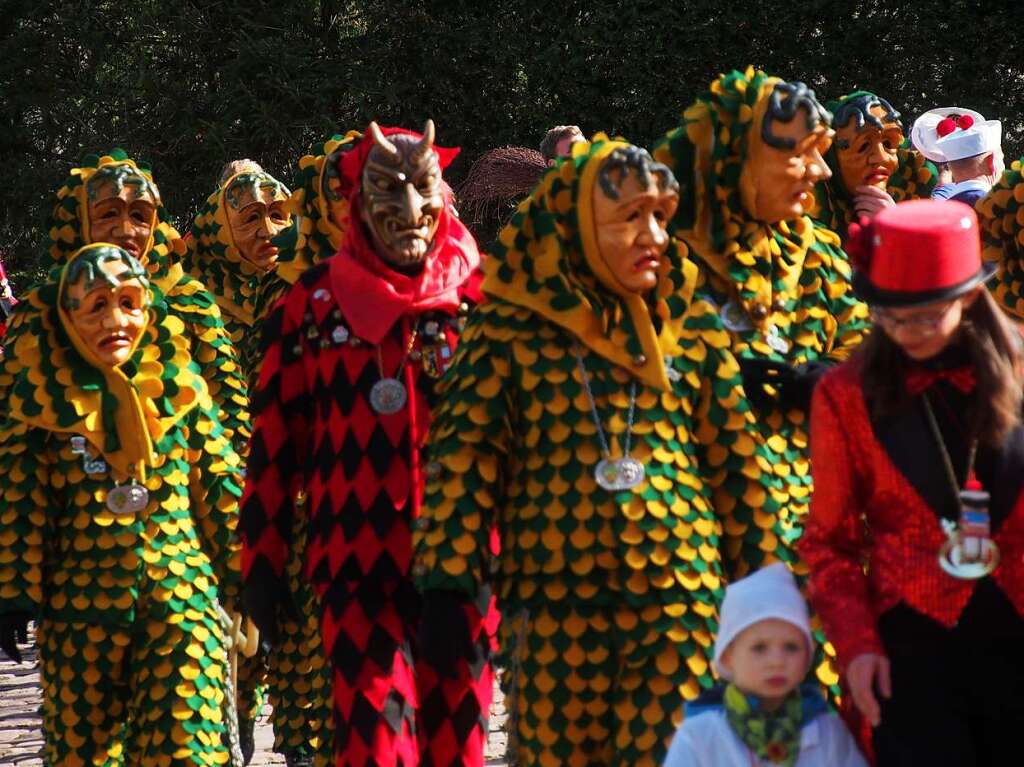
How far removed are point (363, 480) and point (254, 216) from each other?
4.00m

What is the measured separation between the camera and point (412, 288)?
21.6 feet

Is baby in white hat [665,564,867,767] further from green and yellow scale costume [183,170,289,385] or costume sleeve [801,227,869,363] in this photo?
green and yellow scale costume [183,170,289,385]

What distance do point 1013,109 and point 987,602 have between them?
13.4 metres

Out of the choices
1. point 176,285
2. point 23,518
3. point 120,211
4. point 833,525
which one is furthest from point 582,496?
point 120,211

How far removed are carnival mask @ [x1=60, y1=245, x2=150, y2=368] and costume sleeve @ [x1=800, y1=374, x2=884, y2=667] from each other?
3.03 m

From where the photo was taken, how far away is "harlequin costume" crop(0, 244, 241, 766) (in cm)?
695

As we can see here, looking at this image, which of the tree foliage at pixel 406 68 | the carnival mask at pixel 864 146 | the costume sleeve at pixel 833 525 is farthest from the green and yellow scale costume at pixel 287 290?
→ the tree foliage at pixel 406 68

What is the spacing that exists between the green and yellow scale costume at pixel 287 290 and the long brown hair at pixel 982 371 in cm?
383

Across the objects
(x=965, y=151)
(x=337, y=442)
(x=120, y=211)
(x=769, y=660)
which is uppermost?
(x=965, y=151)

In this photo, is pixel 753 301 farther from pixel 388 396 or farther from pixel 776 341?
pixel 388 396

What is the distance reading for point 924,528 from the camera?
462 cm

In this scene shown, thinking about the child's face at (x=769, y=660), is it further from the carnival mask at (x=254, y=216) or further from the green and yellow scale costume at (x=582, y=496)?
the carnival mask at (x=254, y=216)

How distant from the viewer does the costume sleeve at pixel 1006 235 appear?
7.67 m

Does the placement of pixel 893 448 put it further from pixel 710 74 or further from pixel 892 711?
pixel 710 74
